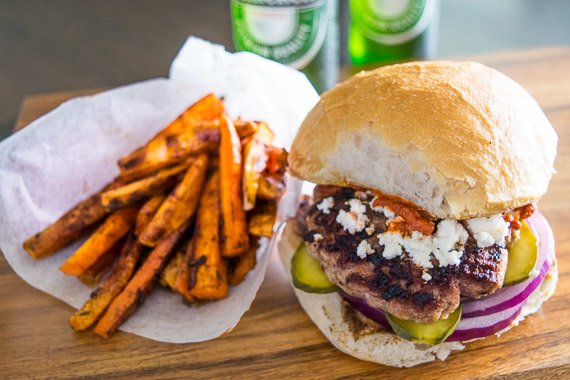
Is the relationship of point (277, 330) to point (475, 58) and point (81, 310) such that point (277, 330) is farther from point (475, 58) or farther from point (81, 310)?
point (475, 58)

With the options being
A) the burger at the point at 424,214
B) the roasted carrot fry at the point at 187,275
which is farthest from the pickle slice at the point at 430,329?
the roasted carrot fry at the point at 187,275

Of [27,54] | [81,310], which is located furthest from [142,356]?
[27,54]

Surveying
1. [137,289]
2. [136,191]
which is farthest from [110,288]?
[136,191]

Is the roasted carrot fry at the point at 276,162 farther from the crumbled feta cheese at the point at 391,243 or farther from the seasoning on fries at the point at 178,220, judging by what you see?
the crumbled feta cheese at the point at 391,243

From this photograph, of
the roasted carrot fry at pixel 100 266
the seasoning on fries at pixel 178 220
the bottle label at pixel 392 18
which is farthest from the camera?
the bottle label at pixel 392 18

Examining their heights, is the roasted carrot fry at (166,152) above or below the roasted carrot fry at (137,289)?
above

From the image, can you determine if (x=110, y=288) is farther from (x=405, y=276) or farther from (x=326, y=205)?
(x=405, y=276)
